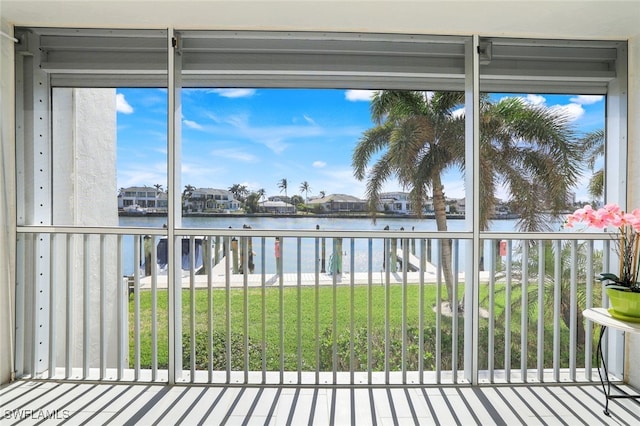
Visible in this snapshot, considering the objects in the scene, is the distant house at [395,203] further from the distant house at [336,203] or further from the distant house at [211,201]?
the distant house at [211,201]

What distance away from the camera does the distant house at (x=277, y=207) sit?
2490 millimetres

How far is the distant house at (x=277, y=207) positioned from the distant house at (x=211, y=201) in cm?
20

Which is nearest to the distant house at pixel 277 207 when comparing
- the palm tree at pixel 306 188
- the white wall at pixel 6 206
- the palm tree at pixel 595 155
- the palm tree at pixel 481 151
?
the palm tree at pixel 306 188

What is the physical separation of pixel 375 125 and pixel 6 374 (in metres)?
3.01

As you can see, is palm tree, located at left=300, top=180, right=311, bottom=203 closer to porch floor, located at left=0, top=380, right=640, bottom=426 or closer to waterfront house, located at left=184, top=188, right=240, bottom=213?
waterfront house, located at left=184, top=188, right=240, bottom=213

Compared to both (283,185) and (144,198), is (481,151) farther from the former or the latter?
(144,198)

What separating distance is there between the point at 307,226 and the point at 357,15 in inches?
56.4

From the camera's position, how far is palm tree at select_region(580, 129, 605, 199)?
2285 mm

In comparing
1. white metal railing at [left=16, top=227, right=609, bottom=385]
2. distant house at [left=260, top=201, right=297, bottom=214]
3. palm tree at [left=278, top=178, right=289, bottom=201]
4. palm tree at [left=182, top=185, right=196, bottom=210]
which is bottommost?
white metal railing at [left=16, top=227, right=609, bottom=385]

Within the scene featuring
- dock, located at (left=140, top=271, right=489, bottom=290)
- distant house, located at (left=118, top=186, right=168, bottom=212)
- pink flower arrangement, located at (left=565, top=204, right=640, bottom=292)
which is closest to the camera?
pink flower arrangement, located at (left=565, top=204, right=640, bottom=292)

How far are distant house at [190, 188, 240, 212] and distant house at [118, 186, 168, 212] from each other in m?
0.21

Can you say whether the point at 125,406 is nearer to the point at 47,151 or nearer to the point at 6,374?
the point at 6,374

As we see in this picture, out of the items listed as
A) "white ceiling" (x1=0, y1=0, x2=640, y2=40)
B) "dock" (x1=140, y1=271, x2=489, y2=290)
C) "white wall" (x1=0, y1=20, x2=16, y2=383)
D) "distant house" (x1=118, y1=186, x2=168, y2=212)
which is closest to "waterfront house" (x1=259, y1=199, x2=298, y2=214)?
"dock" (x1=140, y1=271, x2=489, y2=290)

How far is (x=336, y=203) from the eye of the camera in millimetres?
2520
